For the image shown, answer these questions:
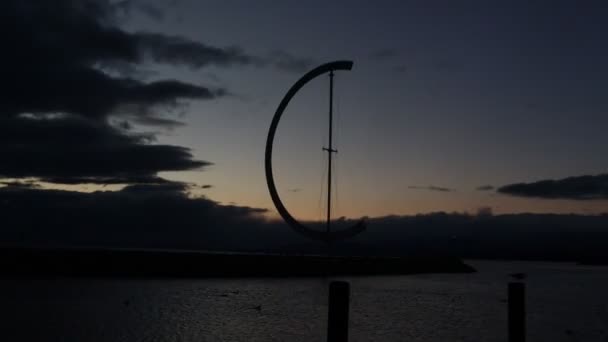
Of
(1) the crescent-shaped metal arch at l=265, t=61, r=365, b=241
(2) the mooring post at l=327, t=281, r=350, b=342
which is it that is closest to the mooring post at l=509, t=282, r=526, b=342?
(2) the mooring post at l=327, t=281, r=350, b=342

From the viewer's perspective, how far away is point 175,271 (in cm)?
6800

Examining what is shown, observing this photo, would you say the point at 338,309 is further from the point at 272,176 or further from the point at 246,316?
the point at 272,176

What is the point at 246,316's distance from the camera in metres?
31.3

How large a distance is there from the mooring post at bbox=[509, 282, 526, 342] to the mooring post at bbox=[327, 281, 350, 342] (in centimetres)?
413

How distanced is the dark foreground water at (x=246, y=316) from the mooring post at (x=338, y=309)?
17970 mm

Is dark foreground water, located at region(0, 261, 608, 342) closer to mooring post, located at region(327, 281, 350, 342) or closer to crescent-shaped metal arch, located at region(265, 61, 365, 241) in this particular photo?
crescent-shaped metal arch, located at region(265, 61, 365, 241)

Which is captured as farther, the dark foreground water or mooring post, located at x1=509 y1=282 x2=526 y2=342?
the dark foreground water

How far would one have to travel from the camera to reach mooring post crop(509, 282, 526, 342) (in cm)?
910

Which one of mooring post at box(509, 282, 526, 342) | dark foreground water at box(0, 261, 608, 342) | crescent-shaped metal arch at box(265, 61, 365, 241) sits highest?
crescent-shaped metal arch at box(265, 61, 365, 241)

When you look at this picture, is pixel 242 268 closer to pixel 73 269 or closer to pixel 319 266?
pixel 319 266

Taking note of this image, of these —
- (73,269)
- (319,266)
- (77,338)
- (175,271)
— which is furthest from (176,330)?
(319,266)

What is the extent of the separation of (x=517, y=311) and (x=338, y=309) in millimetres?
4586

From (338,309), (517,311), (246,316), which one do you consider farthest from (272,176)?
(338,309)

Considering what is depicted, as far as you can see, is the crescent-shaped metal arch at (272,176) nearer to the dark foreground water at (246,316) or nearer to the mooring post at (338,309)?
the dark foreground water at (246,316)
